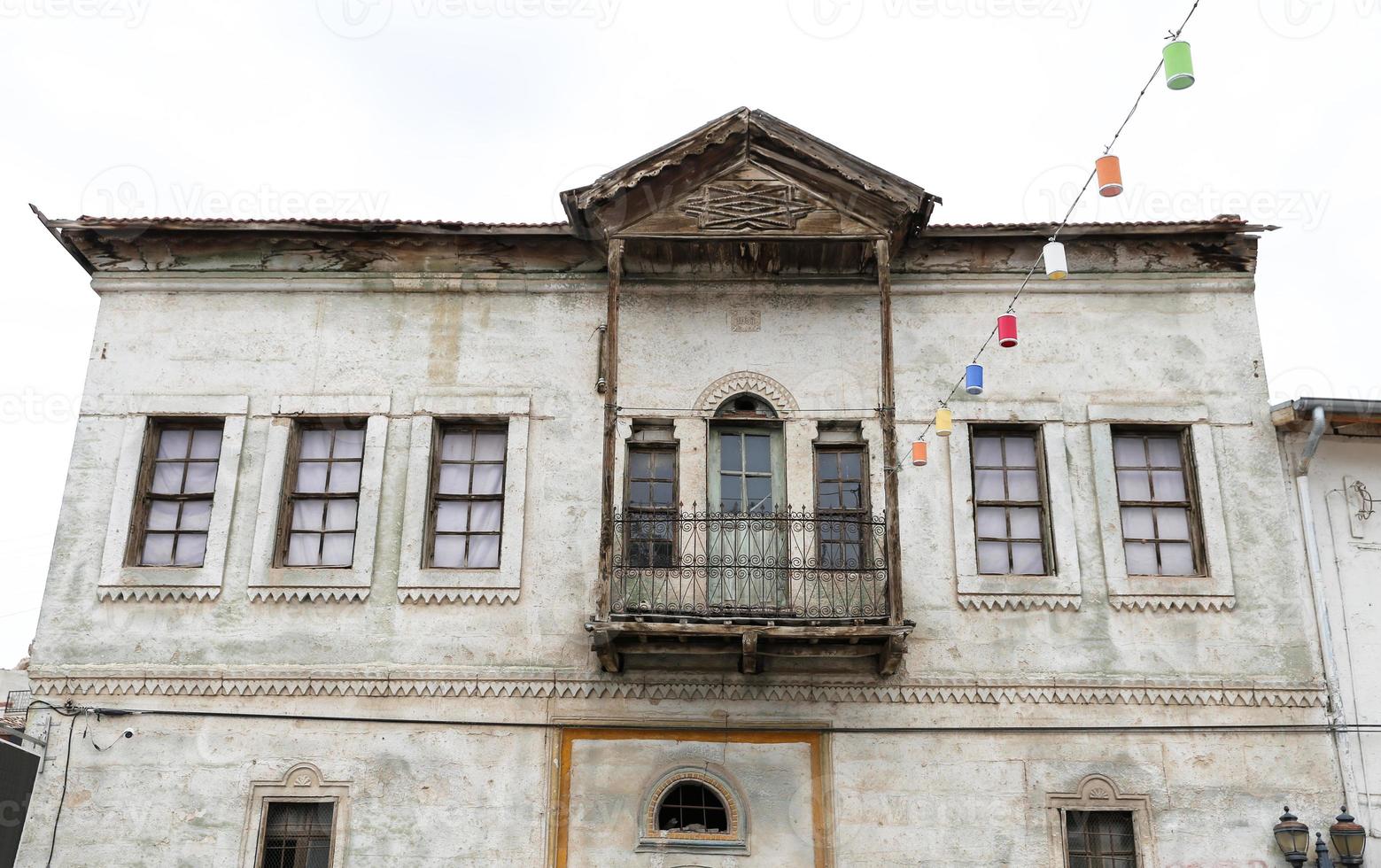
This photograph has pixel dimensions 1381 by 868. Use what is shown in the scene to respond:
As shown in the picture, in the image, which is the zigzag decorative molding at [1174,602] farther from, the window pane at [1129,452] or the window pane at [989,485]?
the window pane at [989,485]

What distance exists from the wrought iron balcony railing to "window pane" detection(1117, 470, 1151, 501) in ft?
8.96

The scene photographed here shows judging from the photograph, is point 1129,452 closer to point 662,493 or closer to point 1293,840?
point 1293,840

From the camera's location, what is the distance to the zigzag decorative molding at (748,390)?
542 inches

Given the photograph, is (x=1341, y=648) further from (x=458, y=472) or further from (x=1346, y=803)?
(x=458, y=472)

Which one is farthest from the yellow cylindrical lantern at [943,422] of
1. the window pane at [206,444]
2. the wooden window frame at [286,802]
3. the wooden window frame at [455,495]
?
the window pane at [206,444]

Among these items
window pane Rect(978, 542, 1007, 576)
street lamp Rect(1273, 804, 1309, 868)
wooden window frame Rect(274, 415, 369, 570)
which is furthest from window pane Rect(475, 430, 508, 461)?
street lamp Rect(1273, 804, 1309, 868)

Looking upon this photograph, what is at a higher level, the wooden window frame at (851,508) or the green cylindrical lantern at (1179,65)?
the green cylindrical lantern at (1179,65)

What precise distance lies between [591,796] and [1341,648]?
7.75 metres

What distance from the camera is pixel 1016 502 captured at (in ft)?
44.4

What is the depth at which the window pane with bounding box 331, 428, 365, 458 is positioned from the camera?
13.9m

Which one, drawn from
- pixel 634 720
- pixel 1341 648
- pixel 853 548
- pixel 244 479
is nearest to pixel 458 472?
pixel 244 479

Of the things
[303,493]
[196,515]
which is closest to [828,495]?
[303,493]

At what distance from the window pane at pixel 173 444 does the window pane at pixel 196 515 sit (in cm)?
60

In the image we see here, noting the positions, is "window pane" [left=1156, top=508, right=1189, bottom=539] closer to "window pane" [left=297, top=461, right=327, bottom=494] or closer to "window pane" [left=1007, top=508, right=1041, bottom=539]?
"window pane" [left=1007, top=508, right=1041, bottom=539]
